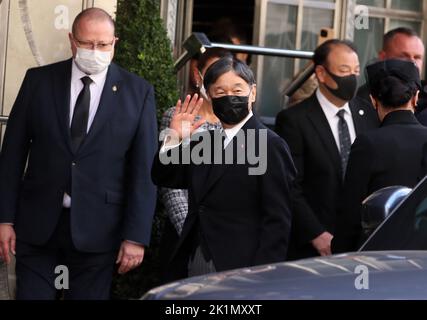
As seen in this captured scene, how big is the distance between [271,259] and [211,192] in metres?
0.49

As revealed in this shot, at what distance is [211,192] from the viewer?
698 cm

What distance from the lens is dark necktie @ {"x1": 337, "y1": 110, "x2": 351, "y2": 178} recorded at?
27.0 ft

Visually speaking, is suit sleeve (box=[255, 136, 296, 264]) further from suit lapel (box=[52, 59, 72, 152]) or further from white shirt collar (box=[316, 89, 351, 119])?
white shirt collar (box=[316, 89, 351, 119])

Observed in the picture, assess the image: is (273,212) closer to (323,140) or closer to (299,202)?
(299,202)

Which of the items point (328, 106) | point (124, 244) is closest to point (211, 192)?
point (124, 244)

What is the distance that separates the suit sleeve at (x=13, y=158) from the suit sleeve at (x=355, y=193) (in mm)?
1916

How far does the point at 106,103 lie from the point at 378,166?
1715 mm

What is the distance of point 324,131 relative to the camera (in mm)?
8258

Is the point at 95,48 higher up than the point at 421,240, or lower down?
higher up

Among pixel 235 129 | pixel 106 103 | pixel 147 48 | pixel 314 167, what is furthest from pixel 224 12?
pixel 235 129

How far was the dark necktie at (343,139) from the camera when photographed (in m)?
8.24

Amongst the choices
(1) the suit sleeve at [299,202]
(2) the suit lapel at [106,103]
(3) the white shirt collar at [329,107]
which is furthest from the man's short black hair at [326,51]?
(2) the suit lapel at [106,103]
